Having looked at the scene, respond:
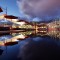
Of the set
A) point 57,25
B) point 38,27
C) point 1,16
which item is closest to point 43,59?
point 1,16

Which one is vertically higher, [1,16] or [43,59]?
[1,16]

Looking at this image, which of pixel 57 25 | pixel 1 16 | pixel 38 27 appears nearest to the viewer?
pixel 1 16

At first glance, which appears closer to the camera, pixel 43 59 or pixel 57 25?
pixel 43 59

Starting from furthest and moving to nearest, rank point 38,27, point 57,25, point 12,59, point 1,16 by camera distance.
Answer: point 57,25 → point 38,27 → point 1,16 → point 12,59

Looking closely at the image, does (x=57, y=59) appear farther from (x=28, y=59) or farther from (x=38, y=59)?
(x=28, y=59)

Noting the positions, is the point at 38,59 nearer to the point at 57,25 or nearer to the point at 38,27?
the point at 38,27

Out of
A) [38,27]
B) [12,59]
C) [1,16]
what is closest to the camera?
[12,59]

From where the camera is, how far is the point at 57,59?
13.0 ft

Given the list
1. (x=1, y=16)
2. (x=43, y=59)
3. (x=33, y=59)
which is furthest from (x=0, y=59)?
(x=1, y=16)

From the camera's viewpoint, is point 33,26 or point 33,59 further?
point 33,26

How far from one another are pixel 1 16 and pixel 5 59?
30214 millimetres

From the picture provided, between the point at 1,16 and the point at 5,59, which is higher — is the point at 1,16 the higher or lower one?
the higher one

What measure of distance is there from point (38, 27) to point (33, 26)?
2279mm

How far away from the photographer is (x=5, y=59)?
156 inches
